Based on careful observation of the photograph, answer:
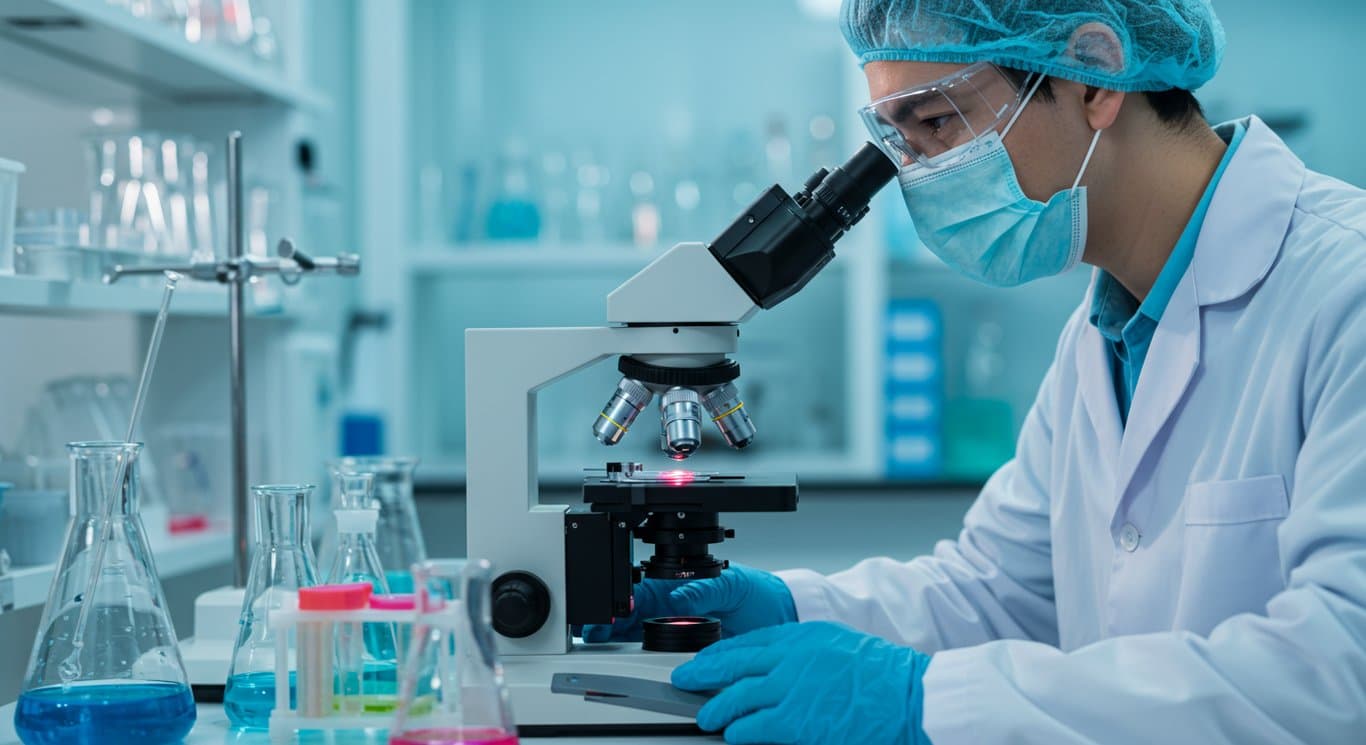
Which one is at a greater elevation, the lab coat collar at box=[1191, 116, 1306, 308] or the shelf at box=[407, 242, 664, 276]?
the shelf at box=[407, 242, 664, 276]

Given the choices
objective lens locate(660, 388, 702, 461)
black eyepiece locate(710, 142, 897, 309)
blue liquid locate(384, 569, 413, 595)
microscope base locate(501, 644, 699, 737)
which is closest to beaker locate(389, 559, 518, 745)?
microscope base locate(501, 644, 699, 737)

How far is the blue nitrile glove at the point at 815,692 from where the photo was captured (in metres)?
1.00

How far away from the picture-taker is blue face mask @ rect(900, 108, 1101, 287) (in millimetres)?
1315

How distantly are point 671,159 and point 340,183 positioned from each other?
0.85m

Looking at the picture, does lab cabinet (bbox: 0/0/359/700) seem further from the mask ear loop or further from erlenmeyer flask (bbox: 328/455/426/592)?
the mask ear loop

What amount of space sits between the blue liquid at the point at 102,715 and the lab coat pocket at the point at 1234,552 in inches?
35.0

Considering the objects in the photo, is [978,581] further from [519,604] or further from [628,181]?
[628,181]

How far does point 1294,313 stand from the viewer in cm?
113

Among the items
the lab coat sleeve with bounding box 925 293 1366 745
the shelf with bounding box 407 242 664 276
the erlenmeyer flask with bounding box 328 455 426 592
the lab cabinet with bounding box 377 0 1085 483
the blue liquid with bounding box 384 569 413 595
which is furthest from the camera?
the lab cabinet with bounding box 377 0 1085 483

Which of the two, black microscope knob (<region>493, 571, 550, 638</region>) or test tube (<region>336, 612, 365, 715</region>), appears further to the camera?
black microscope knob (<region>493, 571, 550, 638</region>)

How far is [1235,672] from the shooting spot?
0.94m

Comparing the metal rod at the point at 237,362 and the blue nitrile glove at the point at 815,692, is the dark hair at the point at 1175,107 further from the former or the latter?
the metal rod at the point at 237,362

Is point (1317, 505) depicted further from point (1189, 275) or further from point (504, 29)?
point (504, 29)

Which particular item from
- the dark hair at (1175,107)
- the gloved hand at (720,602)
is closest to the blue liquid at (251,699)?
the gloved hand at (720,602)
